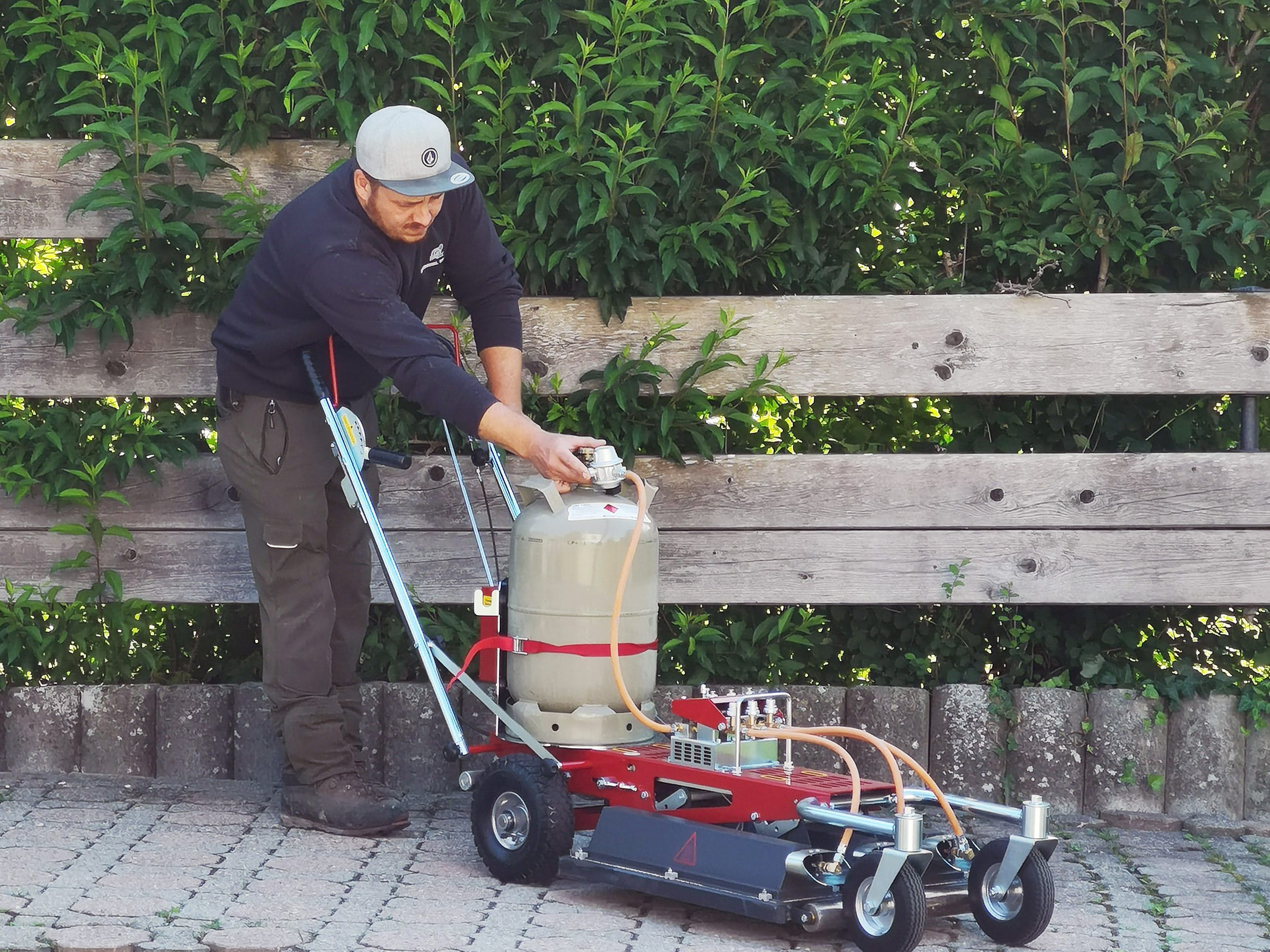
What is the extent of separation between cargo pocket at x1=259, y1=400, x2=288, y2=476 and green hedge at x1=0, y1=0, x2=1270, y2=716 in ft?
2.16

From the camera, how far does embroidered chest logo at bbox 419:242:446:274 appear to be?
4434mm

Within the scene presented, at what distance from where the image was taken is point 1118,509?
5.10 meters

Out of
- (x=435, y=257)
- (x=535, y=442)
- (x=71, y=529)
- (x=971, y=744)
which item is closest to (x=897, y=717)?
(x=971, y=744)

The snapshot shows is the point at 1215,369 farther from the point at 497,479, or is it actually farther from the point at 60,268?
the point at 60,268

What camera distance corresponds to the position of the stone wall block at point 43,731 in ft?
17.1

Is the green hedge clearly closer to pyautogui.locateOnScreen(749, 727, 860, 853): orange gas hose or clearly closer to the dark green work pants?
the dark green work pants

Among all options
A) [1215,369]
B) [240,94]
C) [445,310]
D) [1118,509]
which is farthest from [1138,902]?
[240,94]

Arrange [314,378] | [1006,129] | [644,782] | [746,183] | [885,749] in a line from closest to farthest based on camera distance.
→ 1. [885,749]
2. [644,782]
3. [314,378]
4. [746,183]
5. [1006,129]

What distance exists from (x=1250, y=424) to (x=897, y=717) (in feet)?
4.84

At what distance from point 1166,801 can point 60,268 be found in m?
3.93

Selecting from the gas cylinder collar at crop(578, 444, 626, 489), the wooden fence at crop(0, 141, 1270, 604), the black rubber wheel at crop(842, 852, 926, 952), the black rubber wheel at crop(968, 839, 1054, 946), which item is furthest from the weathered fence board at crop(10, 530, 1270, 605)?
the black rubber wheel at crop(842, 852, 926, 952)

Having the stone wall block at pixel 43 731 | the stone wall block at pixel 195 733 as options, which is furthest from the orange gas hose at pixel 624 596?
the stone wall block at pixel 43 731

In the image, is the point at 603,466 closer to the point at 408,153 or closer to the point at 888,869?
the point at 408,153

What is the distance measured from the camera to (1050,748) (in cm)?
504
